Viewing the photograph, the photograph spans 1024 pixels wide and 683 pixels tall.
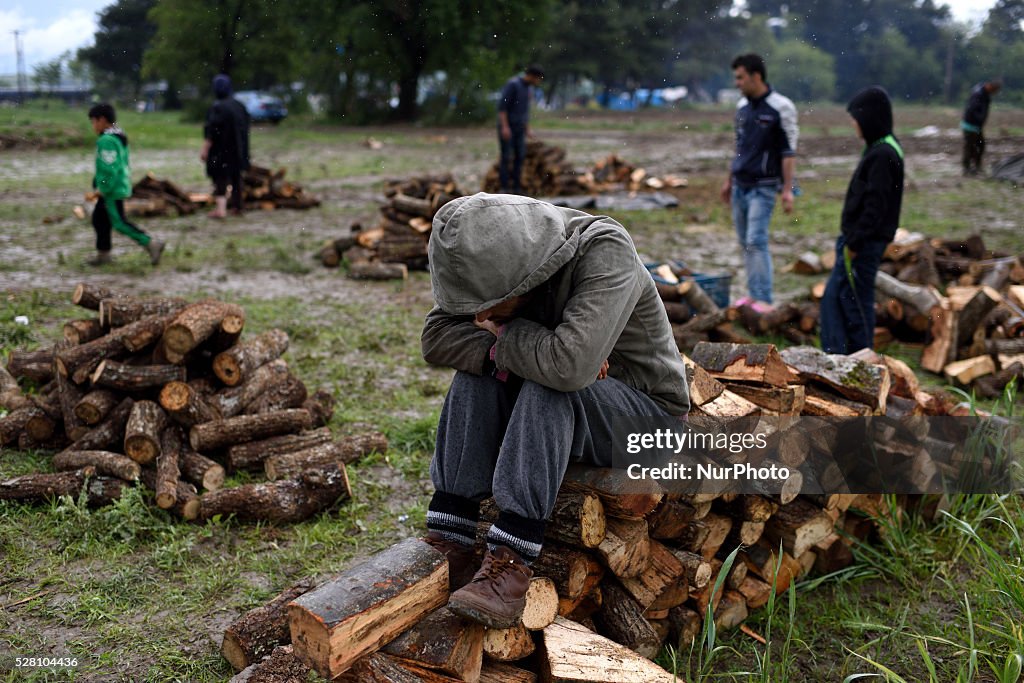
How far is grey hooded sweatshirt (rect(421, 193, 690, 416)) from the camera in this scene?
2490 millimetres

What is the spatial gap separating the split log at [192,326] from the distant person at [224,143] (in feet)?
25.5

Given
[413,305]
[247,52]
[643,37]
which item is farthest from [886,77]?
[413,305]

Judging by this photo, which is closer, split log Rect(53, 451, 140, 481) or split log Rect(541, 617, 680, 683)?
split log Rect(541, 617, 680, 683)

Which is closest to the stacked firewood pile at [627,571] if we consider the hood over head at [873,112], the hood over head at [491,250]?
the hood over head at [491,250]

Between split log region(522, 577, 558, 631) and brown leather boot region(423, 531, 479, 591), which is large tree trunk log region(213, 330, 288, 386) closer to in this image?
brown leather boot region(423, 531, 479, 591)

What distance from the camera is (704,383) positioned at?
3.34 metres

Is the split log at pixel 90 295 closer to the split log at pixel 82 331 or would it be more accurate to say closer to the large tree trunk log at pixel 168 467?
the split log at pixel 82 331

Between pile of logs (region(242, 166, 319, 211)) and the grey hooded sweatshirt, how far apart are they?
1138cm

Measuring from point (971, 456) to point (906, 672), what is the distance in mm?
1246

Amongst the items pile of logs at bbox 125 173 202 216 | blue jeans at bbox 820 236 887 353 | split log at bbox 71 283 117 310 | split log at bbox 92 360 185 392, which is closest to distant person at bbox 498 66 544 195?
pile of logs at bbox 125 173 202 216

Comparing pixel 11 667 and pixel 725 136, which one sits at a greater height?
pixel 725 136

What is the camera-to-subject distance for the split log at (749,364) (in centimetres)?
356

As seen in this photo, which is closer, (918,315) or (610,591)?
(610,591)

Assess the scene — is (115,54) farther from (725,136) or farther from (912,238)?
(912,238)
